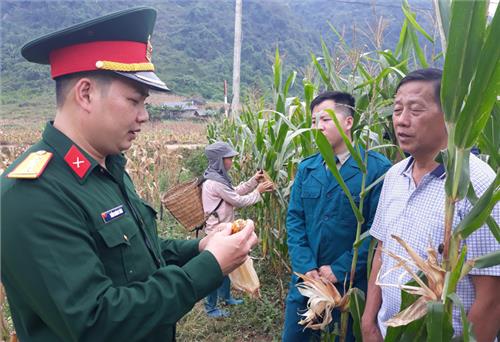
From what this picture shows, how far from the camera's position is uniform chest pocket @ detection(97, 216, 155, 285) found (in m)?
1.09

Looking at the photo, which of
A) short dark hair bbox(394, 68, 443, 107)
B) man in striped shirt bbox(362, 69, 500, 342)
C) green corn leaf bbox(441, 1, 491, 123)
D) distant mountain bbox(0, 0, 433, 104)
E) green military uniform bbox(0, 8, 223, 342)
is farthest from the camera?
distant mountain bbox(0, 0, 433, 104)

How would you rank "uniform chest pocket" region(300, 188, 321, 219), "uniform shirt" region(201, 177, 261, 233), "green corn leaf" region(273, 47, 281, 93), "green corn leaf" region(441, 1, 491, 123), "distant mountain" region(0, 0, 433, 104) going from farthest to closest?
1. "distant mountain" region(0, 0, 433, 104)
2. "uniform shirt" region(201, 177, 261, 233)
3. "green corn leaf" region(273, 47, 281, 93)
4. "uniform chest pocket" region(300, 188, 321, 219)
5. "green corn leaf" region(441, 1, 491, 123)

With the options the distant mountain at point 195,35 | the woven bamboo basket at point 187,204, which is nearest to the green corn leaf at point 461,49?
the woven bamboo basket at point 187,204

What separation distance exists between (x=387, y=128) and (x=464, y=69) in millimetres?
1329

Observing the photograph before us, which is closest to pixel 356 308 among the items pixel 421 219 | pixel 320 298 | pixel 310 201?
pixel 320 298

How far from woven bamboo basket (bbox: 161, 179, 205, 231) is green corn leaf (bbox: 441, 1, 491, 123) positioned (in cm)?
262

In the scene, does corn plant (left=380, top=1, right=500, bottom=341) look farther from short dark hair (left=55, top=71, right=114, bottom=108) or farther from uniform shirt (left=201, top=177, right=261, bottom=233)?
uniform shirt (left=201, top=177, right=261, bottom=233)

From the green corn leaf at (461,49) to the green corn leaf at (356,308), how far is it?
1.02 meters

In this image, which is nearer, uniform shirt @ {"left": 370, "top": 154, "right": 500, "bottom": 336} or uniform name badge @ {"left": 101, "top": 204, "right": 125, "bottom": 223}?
uniform name badge @ {"left": 101, "top": 204, "right": 125, "bottom": 223}

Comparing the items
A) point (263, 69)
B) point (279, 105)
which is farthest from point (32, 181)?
point (263, 69)

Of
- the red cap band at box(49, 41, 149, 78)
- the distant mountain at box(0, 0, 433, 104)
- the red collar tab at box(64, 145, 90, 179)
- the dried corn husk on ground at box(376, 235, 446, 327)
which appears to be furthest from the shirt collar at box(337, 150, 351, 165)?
the distant mountain at box(0, 0, 433, 104)

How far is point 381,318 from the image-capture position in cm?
162

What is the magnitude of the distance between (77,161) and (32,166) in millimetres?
118

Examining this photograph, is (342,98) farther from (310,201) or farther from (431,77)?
(431,77)
